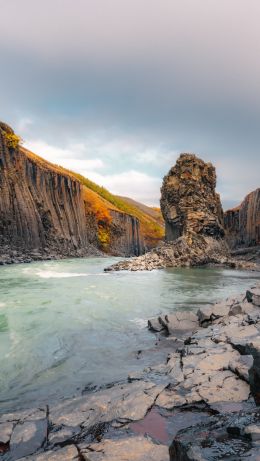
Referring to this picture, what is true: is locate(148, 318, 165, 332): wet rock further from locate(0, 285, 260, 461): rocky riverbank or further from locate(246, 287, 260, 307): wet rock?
locate(246, 287, 260, 307): wet rock

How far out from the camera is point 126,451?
360 cm

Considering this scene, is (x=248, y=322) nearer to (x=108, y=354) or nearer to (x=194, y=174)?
(x=108, y=354)

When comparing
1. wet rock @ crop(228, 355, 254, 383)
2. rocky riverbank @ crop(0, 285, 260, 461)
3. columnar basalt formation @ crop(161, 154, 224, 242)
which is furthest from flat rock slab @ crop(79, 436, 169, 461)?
columnar basalt formation @ crop(161, 154, 224, 242)

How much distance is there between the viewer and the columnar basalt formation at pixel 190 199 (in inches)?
1636

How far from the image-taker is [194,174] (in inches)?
1711

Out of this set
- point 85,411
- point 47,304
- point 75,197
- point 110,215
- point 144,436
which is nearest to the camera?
point 144,436

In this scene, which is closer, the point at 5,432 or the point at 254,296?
the point at 5,432

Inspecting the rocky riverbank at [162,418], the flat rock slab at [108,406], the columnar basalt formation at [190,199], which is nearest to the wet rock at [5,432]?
the rocky riverbank at [162,418]

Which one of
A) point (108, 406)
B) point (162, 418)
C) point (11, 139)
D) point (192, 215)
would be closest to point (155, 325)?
point (108, 406)

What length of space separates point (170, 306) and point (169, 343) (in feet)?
17.5

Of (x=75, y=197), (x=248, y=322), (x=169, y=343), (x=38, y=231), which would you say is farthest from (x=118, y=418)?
(x=75, y=197)

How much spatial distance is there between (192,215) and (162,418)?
124ft

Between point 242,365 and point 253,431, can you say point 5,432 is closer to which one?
point 253,431

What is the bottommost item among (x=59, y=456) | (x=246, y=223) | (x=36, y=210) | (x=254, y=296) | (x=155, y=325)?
(x=155, y=325)
